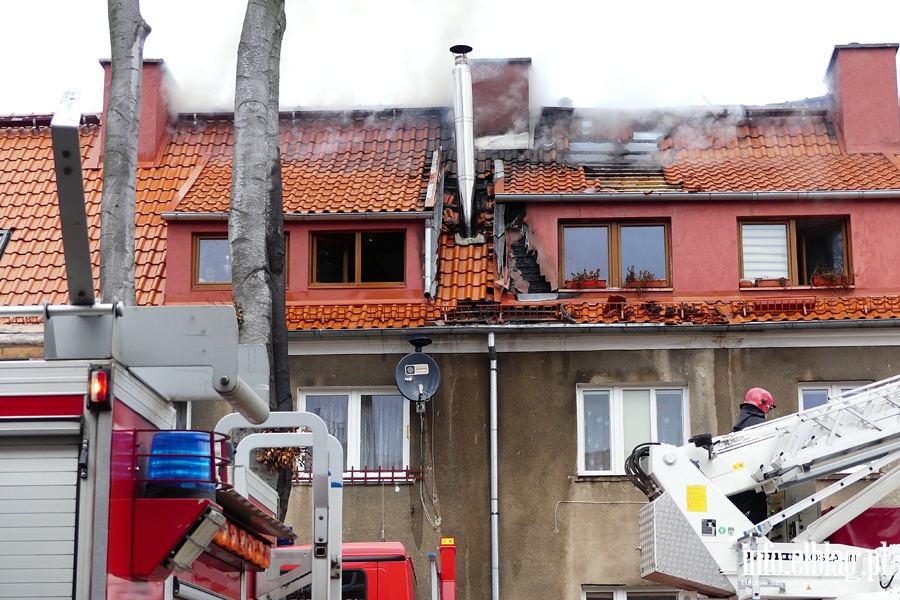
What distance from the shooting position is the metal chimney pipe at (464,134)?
18375 millimetres

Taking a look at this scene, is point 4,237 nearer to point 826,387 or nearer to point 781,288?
point 781,288

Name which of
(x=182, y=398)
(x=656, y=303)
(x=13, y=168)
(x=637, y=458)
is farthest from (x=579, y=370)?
(x=182, y=398)

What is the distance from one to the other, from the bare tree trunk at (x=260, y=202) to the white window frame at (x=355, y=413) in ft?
16.6

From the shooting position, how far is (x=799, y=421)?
10.6m

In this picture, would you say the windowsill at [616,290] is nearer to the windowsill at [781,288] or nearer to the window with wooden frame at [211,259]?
the windowsill at [781,288]

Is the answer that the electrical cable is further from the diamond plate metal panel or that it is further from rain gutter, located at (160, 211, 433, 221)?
the diamond plate metal panel

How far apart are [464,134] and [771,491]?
922cm

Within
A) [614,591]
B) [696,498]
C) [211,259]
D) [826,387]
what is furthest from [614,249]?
[696,498]

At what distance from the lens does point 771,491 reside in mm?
10672

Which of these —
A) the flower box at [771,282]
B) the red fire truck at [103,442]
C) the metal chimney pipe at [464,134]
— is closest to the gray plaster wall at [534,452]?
the flower box at [771,282]

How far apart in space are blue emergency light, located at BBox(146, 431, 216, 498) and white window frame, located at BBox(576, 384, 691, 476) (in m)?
12.5

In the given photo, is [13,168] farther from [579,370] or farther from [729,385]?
[729,385]

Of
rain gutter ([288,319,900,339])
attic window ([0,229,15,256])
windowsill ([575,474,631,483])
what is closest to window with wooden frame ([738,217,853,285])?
rain gutter ([288,319,900,339])

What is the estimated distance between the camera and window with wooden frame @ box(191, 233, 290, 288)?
18.1 metres
